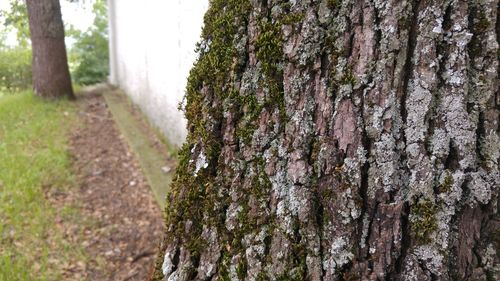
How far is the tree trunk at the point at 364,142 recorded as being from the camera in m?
1.15

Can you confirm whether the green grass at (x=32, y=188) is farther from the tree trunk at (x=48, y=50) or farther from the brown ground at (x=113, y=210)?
the tree trunk at (x=48, y=50)

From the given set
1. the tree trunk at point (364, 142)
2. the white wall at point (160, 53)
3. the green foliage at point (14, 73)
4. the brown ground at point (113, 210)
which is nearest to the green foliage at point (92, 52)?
the green foliage at point (14, 73)

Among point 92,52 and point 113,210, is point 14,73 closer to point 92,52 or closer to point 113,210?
point 92,52

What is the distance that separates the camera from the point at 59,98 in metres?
9.21

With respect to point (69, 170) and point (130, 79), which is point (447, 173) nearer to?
point (69, 170)

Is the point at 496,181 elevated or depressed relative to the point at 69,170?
elevated

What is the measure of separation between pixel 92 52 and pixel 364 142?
42.3ft

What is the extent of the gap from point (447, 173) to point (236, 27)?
0.70 m

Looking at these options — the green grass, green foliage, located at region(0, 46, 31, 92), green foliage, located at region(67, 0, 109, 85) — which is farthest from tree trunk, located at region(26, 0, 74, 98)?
green foliage, located at region(67, 0, 109, 85)

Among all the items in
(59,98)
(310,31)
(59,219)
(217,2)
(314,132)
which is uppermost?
(217,2)

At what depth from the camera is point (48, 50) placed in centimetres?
894

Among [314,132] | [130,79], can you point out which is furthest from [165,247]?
[130,79]

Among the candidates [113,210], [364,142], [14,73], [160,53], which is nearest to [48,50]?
[14,73]

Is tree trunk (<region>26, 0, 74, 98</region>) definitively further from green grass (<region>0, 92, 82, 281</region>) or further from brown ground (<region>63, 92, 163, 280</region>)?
brown ground (<region>63, 92, 163, 280</region>)
